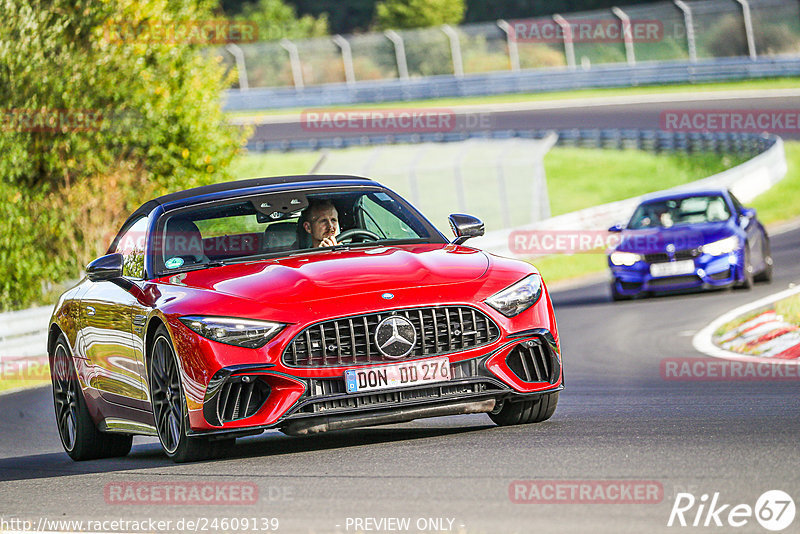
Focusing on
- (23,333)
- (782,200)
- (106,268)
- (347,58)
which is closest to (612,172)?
(782,200)

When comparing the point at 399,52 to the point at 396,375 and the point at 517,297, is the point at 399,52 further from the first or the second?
the point at 396,375

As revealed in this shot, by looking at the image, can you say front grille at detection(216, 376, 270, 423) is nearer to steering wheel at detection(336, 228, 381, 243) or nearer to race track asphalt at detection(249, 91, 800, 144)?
steering wheel at detection(336, 228, 381, 243)

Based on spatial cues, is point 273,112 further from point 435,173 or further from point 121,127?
point 121,127

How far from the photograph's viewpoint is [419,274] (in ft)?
25.1

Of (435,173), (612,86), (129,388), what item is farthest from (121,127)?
(612,86)

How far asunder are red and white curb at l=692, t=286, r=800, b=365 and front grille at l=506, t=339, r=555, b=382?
463 cm

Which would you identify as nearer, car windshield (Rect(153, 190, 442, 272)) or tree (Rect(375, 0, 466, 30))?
car windshield (Rect(153, 190, 442, 272))

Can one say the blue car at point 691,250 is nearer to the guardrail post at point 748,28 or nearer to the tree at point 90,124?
the tree at point 90,124

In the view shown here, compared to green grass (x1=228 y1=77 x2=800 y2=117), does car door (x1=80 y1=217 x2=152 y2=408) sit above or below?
above

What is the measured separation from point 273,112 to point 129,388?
175 ft

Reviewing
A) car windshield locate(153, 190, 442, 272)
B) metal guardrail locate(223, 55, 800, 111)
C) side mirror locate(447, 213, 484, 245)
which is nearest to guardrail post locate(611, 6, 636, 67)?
metal guardrail locate(223, 55, 800, 111)

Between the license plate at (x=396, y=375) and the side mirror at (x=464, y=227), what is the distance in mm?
1566

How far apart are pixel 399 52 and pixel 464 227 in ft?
163

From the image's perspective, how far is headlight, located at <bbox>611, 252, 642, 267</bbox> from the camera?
750 inches
